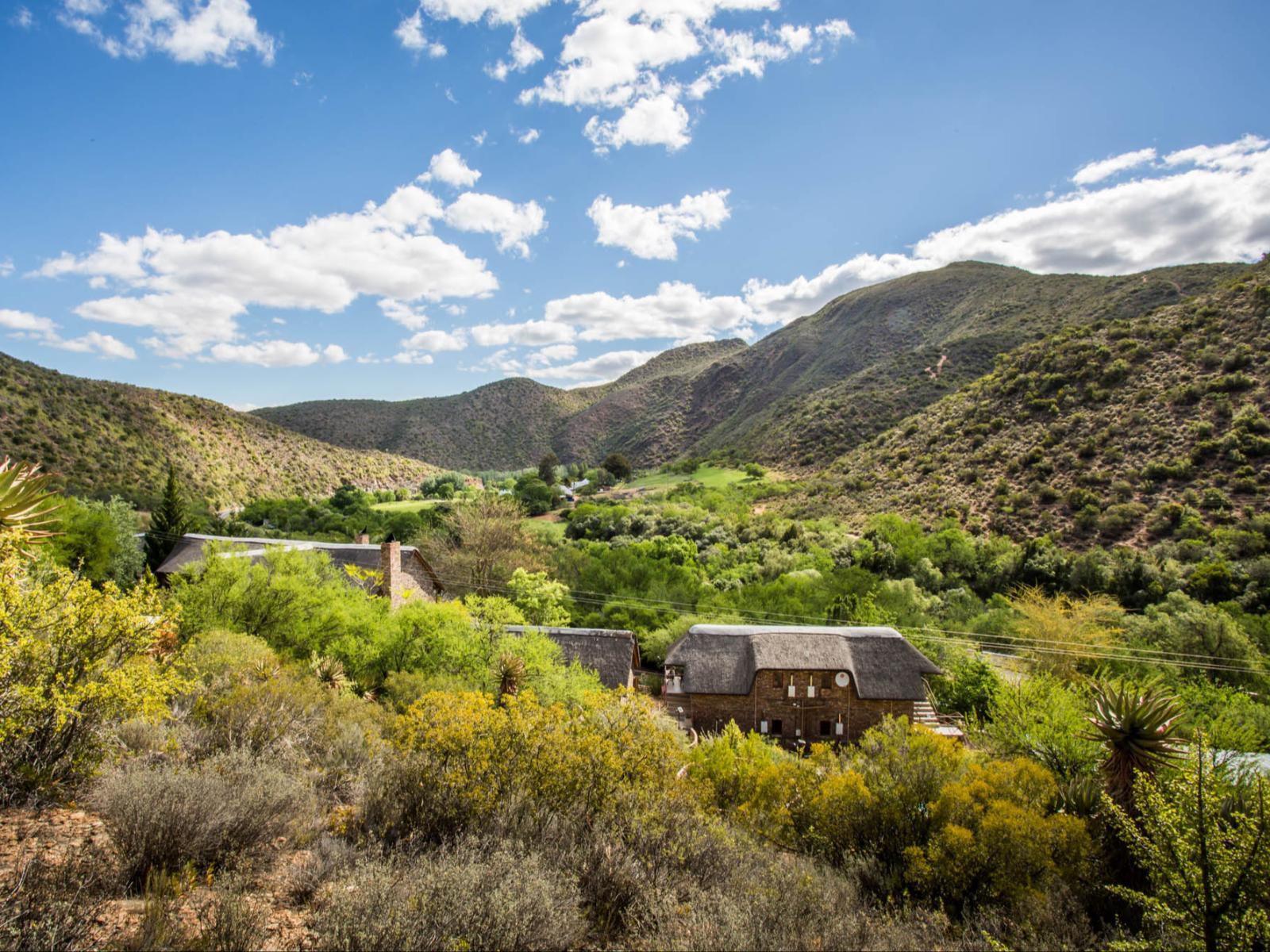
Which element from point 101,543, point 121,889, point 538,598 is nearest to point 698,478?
point 538,598

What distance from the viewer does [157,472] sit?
47031 mm

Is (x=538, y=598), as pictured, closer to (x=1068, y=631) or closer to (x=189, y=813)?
(x=1068, y=631)

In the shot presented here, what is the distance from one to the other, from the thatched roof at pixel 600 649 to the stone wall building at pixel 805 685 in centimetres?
183

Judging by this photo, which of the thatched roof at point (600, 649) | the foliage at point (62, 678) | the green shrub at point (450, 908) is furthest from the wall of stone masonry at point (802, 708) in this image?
the foliage at point (62, 678)

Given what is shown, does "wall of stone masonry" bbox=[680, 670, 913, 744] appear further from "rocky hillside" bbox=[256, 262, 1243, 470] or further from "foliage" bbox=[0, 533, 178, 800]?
"rocky hillside" bbox=[256, 262, 1243, 470]

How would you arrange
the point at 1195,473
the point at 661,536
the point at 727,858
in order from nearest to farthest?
the point at 727,858
the point at 1195,473
the point at 661,536

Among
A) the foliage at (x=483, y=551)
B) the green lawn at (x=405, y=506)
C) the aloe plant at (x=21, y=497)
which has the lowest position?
the foliage at (x=483, y=551)

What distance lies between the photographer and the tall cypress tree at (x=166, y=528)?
30422 mm

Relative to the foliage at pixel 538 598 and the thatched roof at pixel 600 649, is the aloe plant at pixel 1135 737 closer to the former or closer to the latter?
the thatched roof at pixel 600 649

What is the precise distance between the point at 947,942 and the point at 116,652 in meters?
9.01

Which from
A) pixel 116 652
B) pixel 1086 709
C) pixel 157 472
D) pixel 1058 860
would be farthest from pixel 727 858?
pixel 157 472

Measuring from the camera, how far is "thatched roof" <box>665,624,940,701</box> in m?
18.9

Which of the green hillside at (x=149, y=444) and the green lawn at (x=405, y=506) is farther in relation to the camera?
the green lawn at (x=405, y=506)

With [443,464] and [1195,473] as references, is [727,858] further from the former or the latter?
[443,464]
